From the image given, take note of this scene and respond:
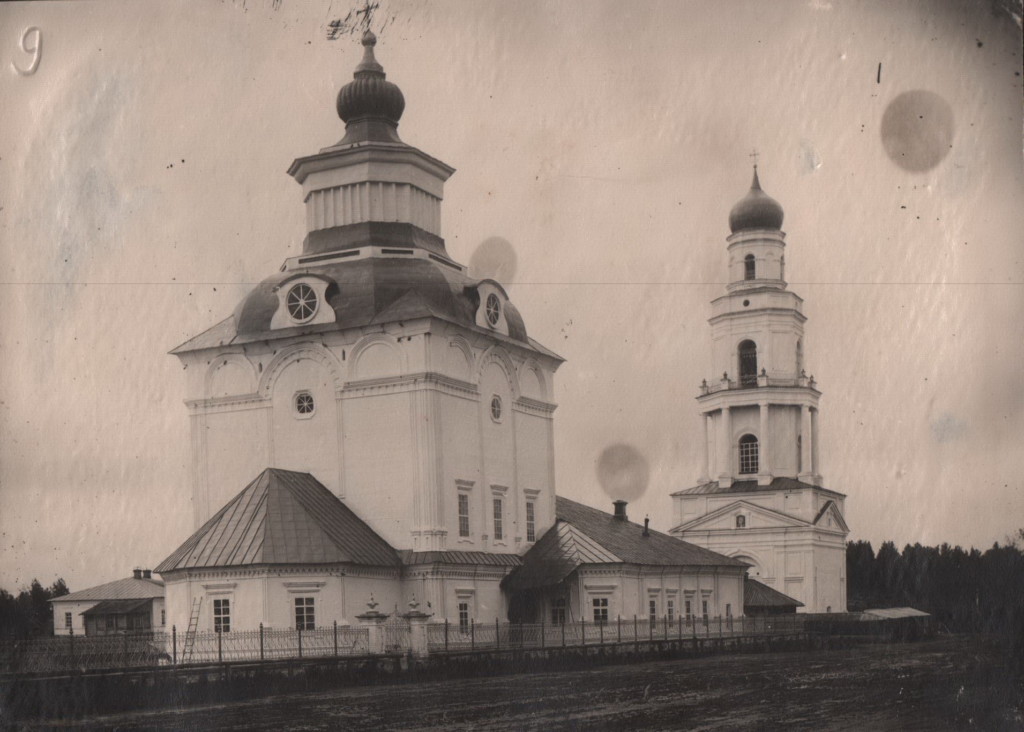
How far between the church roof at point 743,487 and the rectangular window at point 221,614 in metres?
26.8

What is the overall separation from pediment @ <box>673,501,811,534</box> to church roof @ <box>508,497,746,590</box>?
35.2ft

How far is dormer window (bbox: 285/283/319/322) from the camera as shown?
32.0 meters

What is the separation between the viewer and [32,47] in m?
20.6

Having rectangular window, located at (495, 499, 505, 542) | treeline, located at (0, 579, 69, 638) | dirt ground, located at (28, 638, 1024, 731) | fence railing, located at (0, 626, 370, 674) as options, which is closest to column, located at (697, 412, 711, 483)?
rectangular window, located at (495, 499, 505, 542)

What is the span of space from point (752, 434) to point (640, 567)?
1809cm

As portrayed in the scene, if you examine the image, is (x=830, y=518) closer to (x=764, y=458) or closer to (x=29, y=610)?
(x=764, y=458)

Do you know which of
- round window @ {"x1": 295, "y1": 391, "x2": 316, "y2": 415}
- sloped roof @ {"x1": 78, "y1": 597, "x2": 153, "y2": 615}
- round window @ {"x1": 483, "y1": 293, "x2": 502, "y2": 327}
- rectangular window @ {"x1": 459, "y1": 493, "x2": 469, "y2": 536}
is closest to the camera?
round window @ {"x1": 295, "y1": 391, "x2": 316, "y2": 415}

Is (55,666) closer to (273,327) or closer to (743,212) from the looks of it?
(273,327)

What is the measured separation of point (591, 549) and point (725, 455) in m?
19.5

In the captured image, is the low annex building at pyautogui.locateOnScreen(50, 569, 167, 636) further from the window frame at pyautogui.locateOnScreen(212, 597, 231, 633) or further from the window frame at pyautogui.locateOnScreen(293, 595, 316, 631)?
the window frame at pyautogui.locateOnScreen(293, 595, 316, 631)

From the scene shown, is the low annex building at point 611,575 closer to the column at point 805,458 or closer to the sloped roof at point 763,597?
the sloped roof at point 763,597

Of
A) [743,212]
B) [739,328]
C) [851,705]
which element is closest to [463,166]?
[743,212]

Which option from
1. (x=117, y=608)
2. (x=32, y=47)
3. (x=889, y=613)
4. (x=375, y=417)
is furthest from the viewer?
(x=117, y=608)

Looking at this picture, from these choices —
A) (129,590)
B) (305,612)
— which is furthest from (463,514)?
(129,590)
